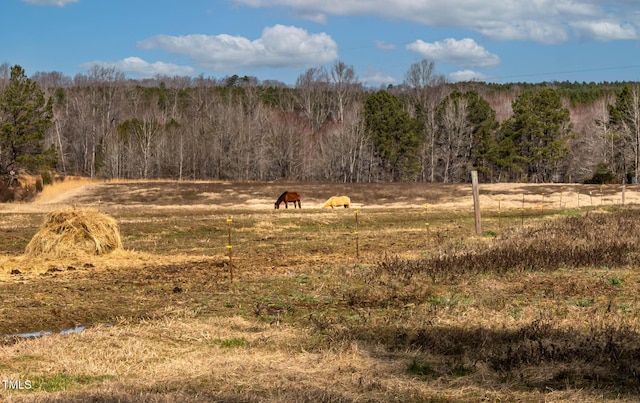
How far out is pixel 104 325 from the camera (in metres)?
12.1

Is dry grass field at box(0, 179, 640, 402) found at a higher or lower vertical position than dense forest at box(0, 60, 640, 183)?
lower

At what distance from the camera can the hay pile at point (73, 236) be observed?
2075cm

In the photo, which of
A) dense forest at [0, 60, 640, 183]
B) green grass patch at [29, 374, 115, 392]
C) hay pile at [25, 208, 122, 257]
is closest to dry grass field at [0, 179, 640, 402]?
green grass patch at [29, 374, 115, 392]

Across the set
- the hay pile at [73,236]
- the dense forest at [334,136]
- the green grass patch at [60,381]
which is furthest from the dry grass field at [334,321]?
the dense forest at [334,136]

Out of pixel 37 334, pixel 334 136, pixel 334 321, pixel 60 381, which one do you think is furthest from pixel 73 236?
→ pixel 334 136

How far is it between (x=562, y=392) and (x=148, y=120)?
111 metres

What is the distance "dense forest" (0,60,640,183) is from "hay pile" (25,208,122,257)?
167 ft

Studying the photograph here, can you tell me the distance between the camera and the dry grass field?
26.4 feet

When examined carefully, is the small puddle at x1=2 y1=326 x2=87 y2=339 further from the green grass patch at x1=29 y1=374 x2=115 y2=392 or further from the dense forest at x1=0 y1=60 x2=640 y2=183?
the dense forest at x1=0 y1=60 x2=640 y2=183

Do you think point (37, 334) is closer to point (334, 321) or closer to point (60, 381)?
point (60, 381)

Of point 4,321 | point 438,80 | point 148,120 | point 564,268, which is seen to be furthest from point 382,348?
point 438,80

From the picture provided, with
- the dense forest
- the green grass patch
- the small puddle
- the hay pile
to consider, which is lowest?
the small puddle

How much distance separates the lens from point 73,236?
69.3 feet

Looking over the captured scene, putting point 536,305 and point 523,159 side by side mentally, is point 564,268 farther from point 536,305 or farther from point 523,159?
point 523,159
